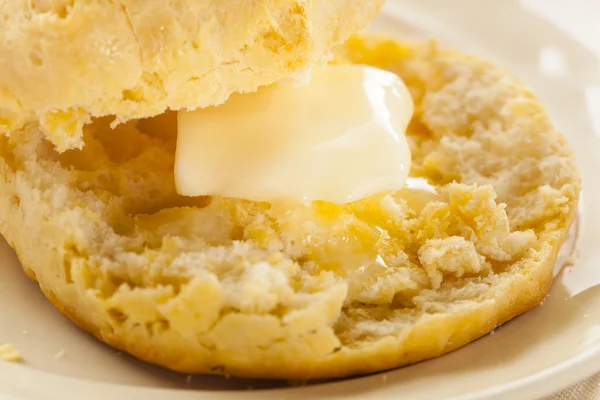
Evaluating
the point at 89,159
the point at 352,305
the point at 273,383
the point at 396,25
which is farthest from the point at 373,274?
the point at 396,25

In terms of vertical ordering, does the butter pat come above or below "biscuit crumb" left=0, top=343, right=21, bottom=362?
above

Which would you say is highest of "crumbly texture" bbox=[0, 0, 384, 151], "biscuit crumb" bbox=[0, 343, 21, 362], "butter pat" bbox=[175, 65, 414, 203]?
"crumbly texture" bbox=[0, 0, 384, 151]

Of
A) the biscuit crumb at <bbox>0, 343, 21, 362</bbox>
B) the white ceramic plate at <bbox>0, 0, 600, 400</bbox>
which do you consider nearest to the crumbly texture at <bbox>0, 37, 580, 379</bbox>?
the white ceramic plate at <bbox>0, 0, 600, 400</bbox>

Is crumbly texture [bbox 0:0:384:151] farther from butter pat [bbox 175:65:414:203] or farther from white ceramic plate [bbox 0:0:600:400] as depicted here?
white ceramic plate [bbox 0:0:600:400]

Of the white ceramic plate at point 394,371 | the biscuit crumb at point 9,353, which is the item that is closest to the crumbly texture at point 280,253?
the white ceramic plate at point 394,371

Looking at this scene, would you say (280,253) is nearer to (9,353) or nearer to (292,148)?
(292,148)

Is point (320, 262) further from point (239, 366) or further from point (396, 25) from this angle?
point (396, 25)
